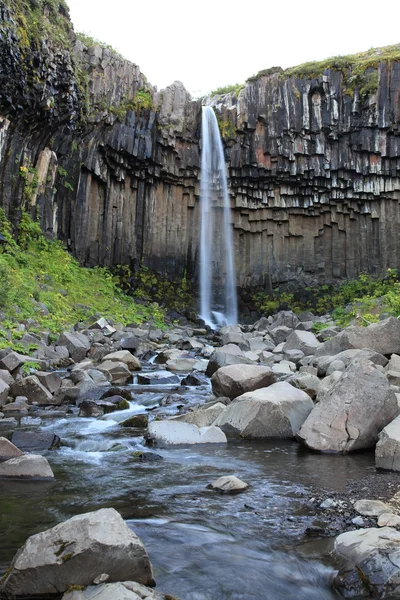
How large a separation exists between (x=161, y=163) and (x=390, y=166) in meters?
11.2

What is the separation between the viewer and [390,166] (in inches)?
969

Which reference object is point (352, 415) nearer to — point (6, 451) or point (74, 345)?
point (6, 451)

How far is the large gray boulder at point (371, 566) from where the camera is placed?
8.45 feet

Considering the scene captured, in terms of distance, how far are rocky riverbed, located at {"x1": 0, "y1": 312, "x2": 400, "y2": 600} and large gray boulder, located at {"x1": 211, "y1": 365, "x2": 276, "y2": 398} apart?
0.06 feet

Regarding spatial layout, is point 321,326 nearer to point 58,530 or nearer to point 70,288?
point 70,288

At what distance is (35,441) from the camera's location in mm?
5453

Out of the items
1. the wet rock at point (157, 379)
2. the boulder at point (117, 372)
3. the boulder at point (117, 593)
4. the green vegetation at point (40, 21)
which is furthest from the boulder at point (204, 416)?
the green vegetation at point (40, 21)

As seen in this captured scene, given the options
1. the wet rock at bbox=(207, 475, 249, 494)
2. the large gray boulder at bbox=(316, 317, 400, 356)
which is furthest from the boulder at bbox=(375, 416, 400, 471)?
the large gray boulder at bbox=(316, 317, 400, 356)

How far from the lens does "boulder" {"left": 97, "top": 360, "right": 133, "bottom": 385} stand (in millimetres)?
9758

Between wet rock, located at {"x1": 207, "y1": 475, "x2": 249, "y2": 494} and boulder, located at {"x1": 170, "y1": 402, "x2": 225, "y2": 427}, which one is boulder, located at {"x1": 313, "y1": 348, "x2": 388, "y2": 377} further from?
wet rock, located at {"x1": 207, "y1": 475, "x2": 249, "y2": 494}

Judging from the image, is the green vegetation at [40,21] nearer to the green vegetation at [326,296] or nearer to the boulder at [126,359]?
the boulder at [126,359]

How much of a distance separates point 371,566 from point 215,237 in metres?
24.4

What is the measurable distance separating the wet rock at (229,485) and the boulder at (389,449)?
1.46 m

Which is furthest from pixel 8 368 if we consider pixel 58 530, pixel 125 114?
pixel 125 114
